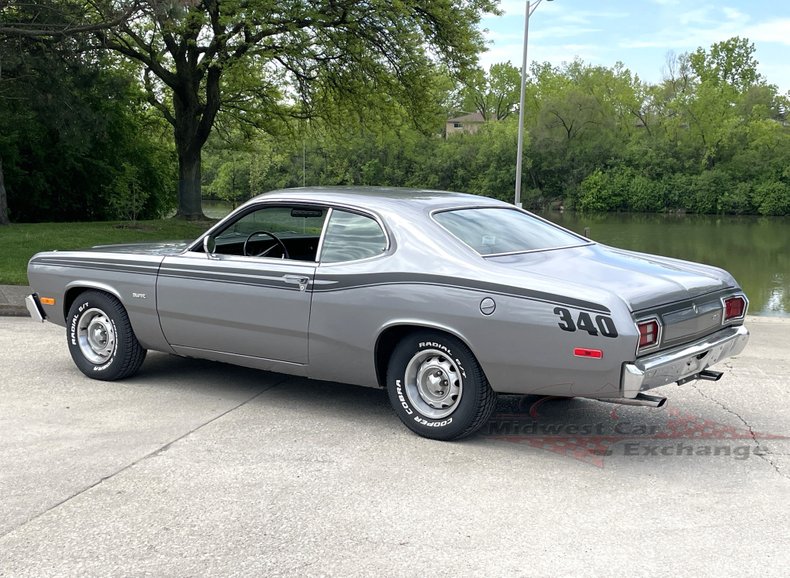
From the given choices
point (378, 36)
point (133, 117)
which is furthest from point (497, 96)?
point (378, 36)

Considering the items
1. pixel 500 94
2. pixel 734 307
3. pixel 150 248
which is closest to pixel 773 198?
pixel 500 94

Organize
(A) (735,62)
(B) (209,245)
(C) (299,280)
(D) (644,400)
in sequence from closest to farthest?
(D) (644,400) → (C) (299,280) → (B) (209,245) → (A) (735,62)

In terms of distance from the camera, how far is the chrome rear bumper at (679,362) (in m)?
4.58

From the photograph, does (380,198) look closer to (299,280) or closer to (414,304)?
(299,280)

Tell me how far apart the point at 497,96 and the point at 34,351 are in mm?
102338

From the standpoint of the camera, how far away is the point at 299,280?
5645mm

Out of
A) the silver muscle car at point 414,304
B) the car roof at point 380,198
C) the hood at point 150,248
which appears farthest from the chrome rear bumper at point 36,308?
the car roof at point 380,198

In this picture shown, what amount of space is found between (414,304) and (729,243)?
141 ft

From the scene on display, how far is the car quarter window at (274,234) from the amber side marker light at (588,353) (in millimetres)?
2158

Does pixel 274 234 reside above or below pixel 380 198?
below

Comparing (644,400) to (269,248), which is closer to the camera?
(644,400)

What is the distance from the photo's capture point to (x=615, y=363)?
458cm

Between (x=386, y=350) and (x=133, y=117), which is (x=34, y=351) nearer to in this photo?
(x=386, y=350)

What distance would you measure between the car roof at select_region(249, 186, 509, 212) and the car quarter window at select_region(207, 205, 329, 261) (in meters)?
0.10
